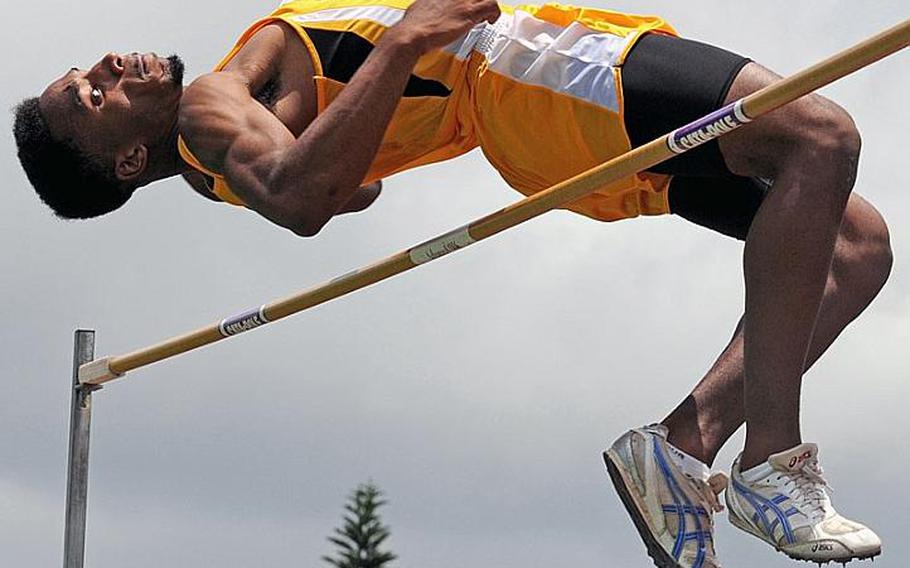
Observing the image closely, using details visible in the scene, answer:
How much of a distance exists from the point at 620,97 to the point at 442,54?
20.1 inches

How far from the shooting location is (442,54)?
5098mm

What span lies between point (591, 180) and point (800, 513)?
34.7 inches

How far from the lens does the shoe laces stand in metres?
4.64

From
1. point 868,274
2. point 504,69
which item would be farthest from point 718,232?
point 504,69

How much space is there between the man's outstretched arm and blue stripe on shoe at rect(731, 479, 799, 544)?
116 centimetres

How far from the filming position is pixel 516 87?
5.01 m

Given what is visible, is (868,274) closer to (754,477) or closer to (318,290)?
(754,477)

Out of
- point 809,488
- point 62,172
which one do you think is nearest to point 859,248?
point 809,488

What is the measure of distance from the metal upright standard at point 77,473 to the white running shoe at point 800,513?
2666 millimetres

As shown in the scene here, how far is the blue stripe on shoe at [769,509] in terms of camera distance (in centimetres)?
464

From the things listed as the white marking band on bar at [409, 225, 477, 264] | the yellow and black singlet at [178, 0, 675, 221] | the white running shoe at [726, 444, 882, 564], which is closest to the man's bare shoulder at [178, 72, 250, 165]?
the yellow and black singlet at [178, 0, 675, 221]

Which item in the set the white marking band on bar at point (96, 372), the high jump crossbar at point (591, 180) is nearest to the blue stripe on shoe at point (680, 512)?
the high jump crossbar at point (591, 180)

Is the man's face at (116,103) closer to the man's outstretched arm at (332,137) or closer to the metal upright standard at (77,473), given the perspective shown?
the man's outstretched arm at (332,137)

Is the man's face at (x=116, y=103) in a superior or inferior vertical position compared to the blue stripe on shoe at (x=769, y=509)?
superior
